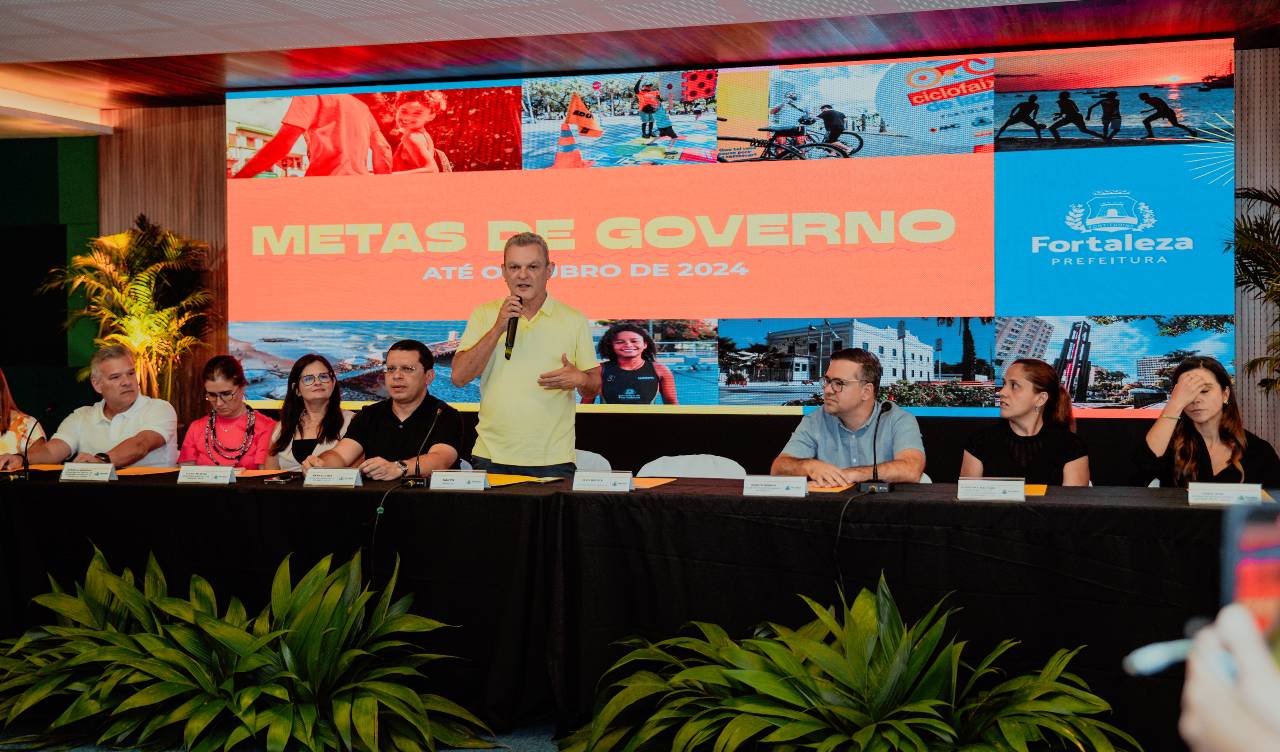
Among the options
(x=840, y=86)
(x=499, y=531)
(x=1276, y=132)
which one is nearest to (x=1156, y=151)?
(x=1276, y=132)

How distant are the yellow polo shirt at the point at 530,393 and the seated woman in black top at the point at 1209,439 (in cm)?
167

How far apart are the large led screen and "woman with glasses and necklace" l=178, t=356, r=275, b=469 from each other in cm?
258

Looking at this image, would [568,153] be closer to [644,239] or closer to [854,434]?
[644,239]

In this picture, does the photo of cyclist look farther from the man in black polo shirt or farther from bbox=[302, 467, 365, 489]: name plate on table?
bbox=[302, 467, 365, 489]: name plate on table

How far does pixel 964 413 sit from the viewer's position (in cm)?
594

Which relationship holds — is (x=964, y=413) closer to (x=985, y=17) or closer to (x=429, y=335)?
(x=985, y=17)

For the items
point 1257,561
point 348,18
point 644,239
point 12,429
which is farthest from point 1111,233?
point 1257,561

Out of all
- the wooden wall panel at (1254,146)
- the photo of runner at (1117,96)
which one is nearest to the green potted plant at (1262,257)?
the wooden wall panel at (1254,146)

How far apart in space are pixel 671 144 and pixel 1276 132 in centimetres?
317

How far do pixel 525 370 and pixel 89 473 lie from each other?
1.26 metres

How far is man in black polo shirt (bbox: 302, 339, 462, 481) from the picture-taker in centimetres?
349

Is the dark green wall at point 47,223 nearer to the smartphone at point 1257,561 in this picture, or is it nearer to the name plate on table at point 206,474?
the name plate on table at point 206,474

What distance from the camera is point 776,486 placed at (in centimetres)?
273

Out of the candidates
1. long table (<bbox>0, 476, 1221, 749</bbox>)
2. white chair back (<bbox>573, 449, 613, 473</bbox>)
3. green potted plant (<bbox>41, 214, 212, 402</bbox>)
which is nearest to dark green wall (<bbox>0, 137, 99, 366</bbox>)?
green potted plant (<bbox>41, 214, 212, 402</bbox>)
